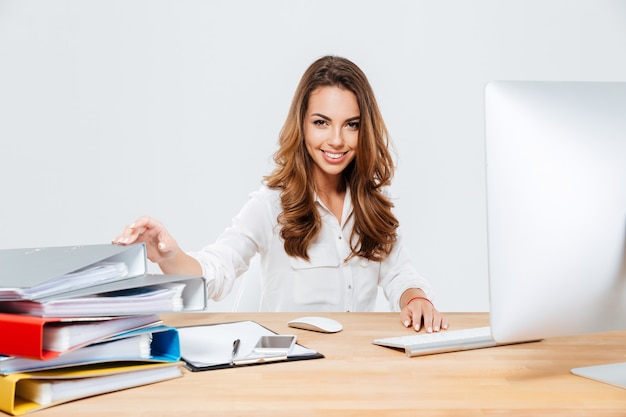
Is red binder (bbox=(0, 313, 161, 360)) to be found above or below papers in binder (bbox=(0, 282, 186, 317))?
below

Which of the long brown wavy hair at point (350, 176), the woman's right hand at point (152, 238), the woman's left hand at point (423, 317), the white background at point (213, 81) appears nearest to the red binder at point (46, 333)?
the woman's right hand at point (152, 238)

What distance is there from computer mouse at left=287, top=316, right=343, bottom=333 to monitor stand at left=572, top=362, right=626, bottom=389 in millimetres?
519

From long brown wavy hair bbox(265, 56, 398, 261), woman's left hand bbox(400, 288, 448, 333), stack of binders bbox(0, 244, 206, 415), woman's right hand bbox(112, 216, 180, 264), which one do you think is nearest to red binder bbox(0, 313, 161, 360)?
stack of binders bbox(0, 244, 206, 415)

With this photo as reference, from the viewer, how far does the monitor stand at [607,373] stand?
1131mm

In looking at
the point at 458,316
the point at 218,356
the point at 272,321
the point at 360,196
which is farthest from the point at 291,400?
the point at 360,196

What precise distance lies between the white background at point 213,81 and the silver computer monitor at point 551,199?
286 centimetres

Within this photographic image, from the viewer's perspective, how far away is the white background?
154 inches

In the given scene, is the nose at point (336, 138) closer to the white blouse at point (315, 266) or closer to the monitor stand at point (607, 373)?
the white blouse at point (315, 266)

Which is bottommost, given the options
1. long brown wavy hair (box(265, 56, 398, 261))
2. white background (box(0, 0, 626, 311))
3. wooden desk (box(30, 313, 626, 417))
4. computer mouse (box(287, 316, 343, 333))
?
wooden desk (box(30, 313, 626, 417))

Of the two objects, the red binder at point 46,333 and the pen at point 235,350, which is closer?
the red binder at point 46,333

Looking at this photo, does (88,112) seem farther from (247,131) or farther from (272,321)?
(272,321)

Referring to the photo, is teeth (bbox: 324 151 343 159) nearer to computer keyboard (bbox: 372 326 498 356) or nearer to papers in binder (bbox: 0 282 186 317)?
computer keyboard (bbox: 372 326 498 356)

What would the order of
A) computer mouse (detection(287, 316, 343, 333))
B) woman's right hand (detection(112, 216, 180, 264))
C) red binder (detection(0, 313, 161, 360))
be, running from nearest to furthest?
1. red binder (detection(0, 313, 161, 360))
2. woman's right hand (detection(112, 216, 180, 264))
3. computer mouse (detection(287, 316, 343, 333))

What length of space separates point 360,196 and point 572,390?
1.37 metres
